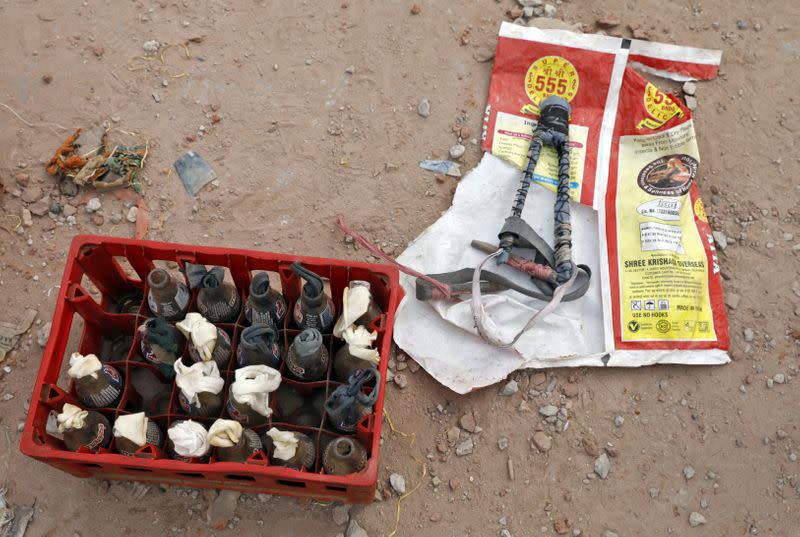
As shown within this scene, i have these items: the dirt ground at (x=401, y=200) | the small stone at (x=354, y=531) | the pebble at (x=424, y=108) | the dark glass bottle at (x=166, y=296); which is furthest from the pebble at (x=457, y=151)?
the small stone at (x=354, y=531)

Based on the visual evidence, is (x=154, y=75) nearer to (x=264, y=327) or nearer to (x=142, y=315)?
(x=142, y=315)

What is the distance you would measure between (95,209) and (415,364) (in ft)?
4.93

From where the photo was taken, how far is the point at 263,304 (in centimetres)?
196

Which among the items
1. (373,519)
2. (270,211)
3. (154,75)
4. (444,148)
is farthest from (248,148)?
(373,519)

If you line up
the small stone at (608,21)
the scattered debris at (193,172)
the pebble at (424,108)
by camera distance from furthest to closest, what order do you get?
1. the small stone at (608,21)
2. the pebble at (424,108)
3. the scattered debris at (193,172)

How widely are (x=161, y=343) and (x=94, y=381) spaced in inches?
8.5

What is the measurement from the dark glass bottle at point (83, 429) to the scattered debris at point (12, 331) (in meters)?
0.78

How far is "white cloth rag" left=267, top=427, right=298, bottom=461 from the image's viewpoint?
177 cm

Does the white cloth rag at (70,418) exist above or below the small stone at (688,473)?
above

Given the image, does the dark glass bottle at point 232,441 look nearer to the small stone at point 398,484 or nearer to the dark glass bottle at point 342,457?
the dark glass bottle at point 342,457

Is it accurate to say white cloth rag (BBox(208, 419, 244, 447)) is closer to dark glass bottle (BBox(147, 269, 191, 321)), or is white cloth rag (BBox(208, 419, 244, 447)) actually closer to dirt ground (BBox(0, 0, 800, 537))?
dark glass bottle (BBox(147, 269, 191, 321))

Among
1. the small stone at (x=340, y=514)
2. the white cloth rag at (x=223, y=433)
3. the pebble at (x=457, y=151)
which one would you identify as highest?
the pebble at (x=457, y=151)

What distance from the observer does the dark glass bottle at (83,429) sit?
5.80 feet

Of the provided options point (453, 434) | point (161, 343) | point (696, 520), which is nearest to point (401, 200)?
point (453, 434)
